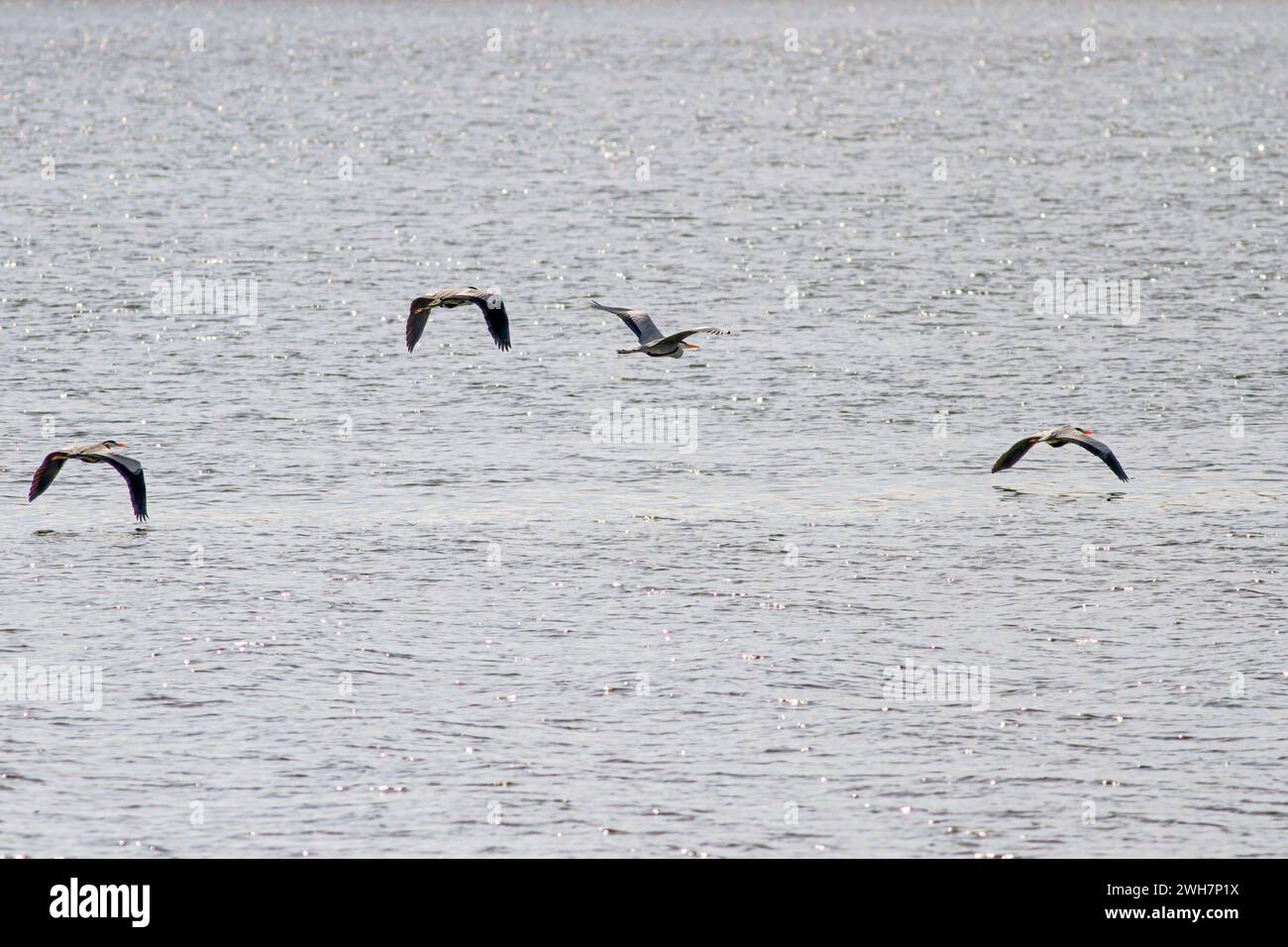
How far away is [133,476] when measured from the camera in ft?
111

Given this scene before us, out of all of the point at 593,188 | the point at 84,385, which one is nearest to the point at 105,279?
the point at 84,385

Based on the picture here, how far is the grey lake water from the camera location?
24453 millimetres

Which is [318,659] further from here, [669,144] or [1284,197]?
→ [669,144]

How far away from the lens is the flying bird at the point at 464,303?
29891 millimetres

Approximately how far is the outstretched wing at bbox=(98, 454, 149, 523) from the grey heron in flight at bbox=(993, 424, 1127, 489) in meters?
14.5

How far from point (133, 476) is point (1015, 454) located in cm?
1490

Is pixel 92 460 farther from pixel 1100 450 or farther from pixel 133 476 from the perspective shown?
pixel 1100 450

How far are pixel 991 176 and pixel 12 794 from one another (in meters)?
70.4

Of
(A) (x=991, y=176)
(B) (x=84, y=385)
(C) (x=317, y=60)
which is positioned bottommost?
(B) (x=84, y=385)

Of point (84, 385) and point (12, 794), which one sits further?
point (84, 385)

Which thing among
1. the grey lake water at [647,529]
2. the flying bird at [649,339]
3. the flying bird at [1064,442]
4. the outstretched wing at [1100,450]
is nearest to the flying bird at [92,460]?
the grey lake water at [647,529]

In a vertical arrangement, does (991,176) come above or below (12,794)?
above

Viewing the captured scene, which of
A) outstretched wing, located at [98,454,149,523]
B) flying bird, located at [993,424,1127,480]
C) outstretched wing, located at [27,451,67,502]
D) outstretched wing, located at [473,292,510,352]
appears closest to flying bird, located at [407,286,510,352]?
outstretched wing, located at [473,292,510,352]

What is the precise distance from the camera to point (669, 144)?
108 meters
